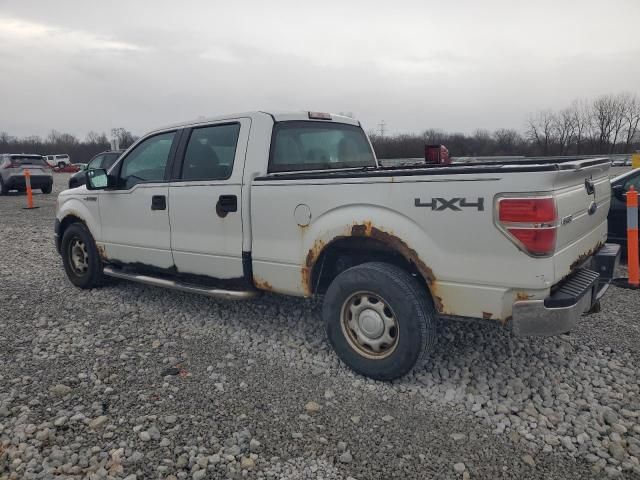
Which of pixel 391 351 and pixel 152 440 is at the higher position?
pixel 391 351

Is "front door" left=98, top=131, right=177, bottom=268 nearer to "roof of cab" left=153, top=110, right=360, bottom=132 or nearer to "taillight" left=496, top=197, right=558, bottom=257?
"roof of cab" left=153, top=110, right=360, bottom=132

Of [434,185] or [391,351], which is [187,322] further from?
[434,185]

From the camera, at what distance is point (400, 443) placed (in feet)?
9.19

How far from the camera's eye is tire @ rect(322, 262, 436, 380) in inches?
128

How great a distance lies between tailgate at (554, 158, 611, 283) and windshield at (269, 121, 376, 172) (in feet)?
7.24

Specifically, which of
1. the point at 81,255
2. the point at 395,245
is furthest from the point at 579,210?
the point at 81,255

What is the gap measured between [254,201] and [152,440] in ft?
6.24

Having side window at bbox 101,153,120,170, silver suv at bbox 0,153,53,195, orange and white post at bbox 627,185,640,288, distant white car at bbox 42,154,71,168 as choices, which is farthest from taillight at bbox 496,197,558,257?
distant white car at bbox 42,154,71,168

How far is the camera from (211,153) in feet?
14.7

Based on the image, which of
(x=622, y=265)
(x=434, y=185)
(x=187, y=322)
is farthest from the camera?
(x=622, y=265)

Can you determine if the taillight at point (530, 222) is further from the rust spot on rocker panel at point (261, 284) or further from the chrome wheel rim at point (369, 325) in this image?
the rust spot on rocker panel at point (261, 284)

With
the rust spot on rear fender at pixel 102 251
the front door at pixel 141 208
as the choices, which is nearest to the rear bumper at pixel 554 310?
the front door at pixel 141 208

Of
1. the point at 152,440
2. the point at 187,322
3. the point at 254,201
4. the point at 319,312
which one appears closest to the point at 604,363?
the point at 319,312

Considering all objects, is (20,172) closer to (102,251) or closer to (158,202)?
(102,251)
